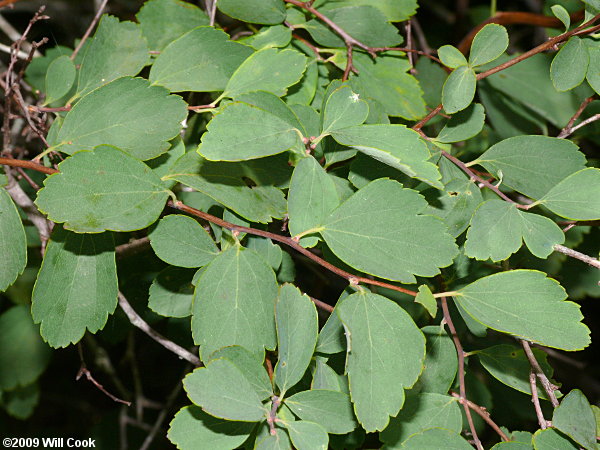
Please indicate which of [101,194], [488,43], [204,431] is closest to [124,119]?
[101,194]

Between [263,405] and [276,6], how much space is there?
0.73m

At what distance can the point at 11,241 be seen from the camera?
3.12 feet

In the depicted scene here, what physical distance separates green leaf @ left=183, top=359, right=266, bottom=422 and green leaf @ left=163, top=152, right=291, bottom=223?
231 mm

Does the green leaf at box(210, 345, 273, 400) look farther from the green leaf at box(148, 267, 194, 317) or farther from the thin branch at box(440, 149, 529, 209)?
the thin branch at box(440, 149, 529, 209)

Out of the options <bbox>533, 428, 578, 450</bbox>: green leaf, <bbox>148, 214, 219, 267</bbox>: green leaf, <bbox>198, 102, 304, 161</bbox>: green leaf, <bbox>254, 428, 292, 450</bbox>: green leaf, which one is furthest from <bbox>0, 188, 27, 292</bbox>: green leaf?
<bbox>533, 428, 578, 450</bbox>: green leaf

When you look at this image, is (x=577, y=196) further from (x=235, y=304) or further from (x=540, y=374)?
(x=235, y=304)

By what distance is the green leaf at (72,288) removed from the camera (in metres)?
0.94

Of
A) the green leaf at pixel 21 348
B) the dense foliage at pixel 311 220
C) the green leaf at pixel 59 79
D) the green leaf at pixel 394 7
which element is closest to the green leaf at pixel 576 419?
the dense foliage at pixel 311 220

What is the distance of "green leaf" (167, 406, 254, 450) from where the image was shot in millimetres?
821

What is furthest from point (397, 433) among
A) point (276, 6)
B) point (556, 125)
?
point (556, 125)

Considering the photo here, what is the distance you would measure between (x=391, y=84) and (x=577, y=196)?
42 cm

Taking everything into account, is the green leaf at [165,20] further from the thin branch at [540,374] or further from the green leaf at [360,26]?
the thin branch at [540,374]

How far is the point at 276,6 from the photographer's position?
1125 millimetres

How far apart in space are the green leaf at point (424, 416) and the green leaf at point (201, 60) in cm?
62
